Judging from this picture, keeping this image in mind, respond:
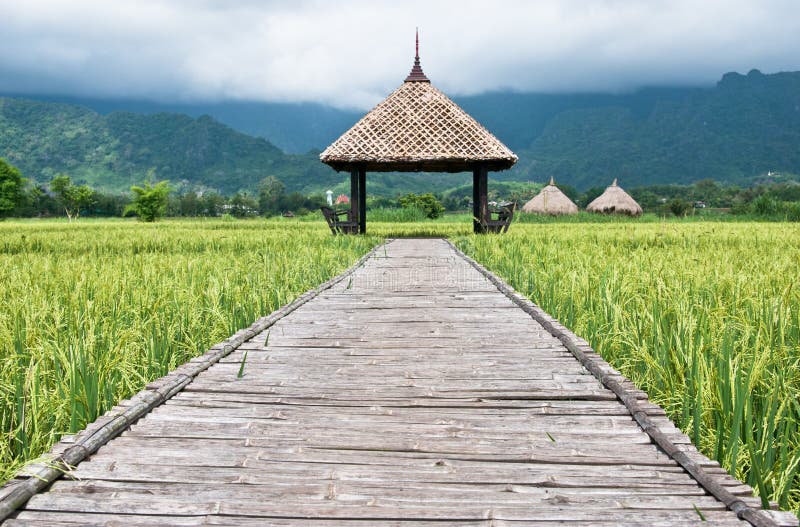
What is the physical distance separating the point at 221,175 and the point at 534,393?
525 ft

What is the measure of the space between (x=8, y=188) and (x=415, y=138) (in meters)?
52.0

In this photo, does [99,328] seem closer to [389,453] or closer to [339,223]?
[389,453]

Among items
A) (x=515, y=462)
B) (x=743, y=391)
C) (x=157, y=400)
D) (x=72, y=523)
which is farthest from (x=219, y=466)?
(x=743, y=391)

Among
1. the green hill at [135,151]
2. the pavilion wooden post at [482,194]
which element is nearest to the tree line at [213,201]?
the pavilion wooden post at [482,194]

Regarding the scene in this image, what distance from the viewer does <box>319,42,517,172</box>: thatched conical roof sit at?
43.8 feet

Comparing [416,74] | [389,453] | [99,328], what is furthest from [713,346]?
[416,74]

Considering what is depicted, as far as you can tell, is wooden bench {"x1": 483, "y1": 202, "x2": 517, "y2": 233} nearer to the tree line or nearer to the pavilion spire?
the pavilion spire

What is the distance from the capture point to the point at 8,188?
171 feet

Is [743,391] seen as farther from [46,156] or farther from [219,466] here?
[46,156]

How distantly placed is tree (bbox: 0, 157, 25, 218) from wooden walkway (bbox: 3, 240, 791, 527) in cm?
5934

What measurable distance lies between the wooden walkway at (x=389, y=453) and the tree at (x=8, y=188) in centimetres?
5934

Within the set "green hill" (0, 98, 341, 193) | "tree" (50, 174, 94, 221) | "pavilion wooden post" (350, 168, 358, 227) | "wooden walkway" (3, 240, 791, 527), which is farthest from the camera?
"green hill" (0, 98, 341, 193)

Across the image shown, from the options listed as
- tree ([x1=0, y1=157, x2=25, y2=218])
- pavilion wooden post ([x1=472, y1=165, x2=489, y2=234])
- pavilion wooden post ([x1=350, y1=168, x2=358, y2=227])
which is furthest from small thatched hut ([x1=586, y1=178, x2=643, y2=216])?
tree ([x1=0, y1=157, x2=25, y2=218])

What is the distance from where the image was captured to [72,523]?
4.89ft
